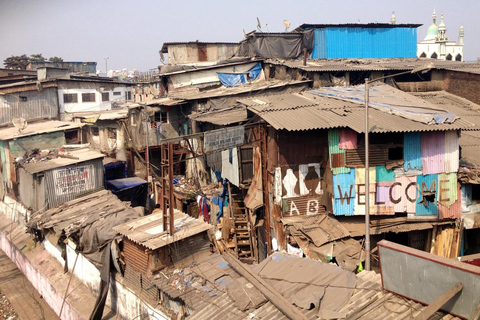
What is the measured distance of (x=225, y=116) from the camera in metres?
20.5

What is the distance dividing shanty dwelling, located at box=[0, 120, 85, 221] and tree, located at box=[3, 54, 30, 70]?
115ft

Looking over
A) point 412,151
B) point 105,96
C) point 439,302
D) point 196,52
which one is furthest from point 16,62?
point 439,302

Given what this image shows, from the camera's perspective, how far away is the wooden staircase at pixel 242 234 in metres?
19.8

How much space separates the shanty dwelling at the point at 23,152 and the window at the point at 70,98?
942 cm

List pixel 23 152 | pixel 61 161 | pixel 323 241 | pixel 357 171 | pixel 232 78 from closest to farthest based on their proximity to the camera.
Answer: pixel 323 241, pixel 357 171, pixel 61 161, pixel 23 152, pixel 232 78

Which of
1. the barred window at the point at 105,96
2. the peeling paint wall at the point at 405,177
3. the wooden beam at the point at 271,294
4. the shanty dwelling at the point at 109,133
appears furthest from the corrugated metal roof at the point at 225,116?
the barred window at the point at 105,96

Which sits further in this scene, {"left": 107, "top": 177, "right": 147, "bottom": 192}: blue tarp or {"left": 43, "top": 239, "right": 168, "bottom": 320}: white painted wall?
{"left": 107, "top": 177, "right": 147, "bottom": 192}: blue tarp

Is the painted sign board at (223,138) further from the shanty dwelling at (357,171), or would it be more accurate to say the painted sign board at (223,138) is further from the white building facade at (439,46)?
the white building facade at (439,46)

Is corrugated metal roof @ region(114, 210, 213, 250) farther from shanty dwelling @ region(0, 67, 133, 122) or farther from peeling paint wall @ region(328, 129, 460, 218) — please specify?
shanty dwelling @ region(0, 67, 133, 122)

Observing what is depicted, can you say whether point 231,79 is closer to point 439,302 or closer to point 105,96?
point 105,96

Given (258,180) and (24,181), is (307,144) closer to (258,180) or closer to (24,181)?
(258,180)

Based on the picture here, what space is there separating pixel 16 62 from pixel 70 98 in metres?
27.5

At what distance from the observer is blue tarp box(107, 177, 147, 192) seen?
971 inches

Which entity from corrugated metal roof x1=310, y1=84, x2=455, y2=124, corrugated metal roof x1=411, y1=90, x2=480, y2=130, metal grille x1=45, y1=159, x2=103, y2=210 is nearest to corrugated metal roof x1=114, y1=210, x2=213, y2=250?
metal grille x1=45, y1=159, x2=103, y2=210
